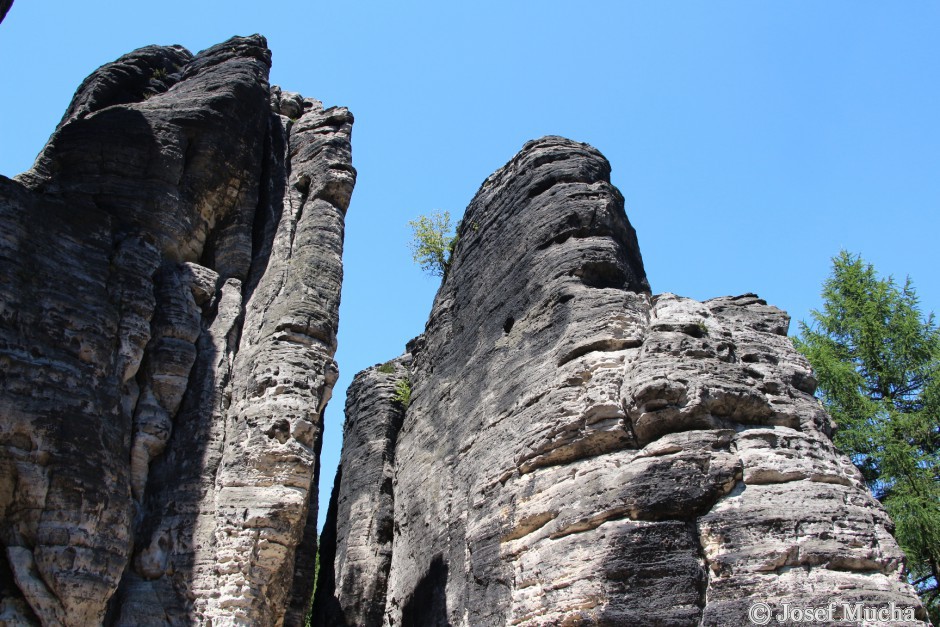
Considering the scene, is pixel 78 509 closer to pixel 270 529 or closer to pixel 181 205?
pixel 270 529

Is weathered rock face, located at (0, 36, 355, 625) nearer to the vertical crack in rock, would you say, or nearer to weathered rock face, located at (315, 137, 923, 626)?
the vertical crack in rock

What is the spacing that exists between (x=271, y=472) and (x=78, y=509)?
2182mm

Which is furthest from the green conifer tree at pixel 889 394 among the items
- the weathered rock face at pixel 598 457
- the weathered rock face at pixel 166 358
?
the weathered rock face at pixel 166 358

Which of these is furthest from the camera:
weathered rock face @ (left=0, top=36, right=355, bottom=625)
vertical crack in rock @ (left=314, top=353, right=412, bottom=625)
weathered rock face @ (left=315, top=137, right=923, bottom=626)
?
vertical crack in rock @ (left=314, top=353, right=412, bottom=625)

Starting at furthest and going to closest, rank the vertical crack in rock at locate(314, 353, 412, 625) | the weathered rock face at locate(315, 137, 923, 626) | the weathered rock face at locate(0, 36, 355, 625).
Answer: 1. the vertical crack in rock at locate(314, 353, 412, 625)
2. the weathered rock face at locate(0, 36, 355, 625)
3. the weathered rock face at locate(315, 137, 923, 626)

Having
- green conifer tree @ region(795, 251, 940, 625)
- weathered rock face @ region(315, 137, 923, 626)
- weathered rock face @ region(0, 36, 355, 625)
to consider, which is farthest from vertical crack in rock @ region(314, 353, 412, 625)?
green conifer tree @ region(795, 251, 940, 625)

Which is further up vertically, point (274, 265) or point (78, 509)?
point (274, 265)

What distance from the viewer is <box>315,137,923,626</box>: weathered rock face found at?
708 cm

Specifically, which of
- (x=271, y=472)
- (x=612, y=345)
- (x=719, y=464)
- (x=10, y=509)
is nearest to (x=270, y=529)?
(x=271, y=472)

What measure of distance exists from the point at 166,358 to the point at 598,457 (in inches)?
227

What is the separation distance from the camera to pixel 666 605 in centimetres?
700

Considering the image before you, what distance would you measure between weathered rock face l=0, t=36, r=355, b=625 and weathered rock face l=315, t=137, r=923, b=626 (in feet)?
7.13

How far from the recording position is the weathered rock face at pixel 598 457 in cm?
708

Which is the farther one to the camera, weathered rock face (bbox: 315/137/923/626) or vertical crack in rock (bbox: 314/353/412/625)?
vertical crack in rock (bbox: 314/353/412/625)
